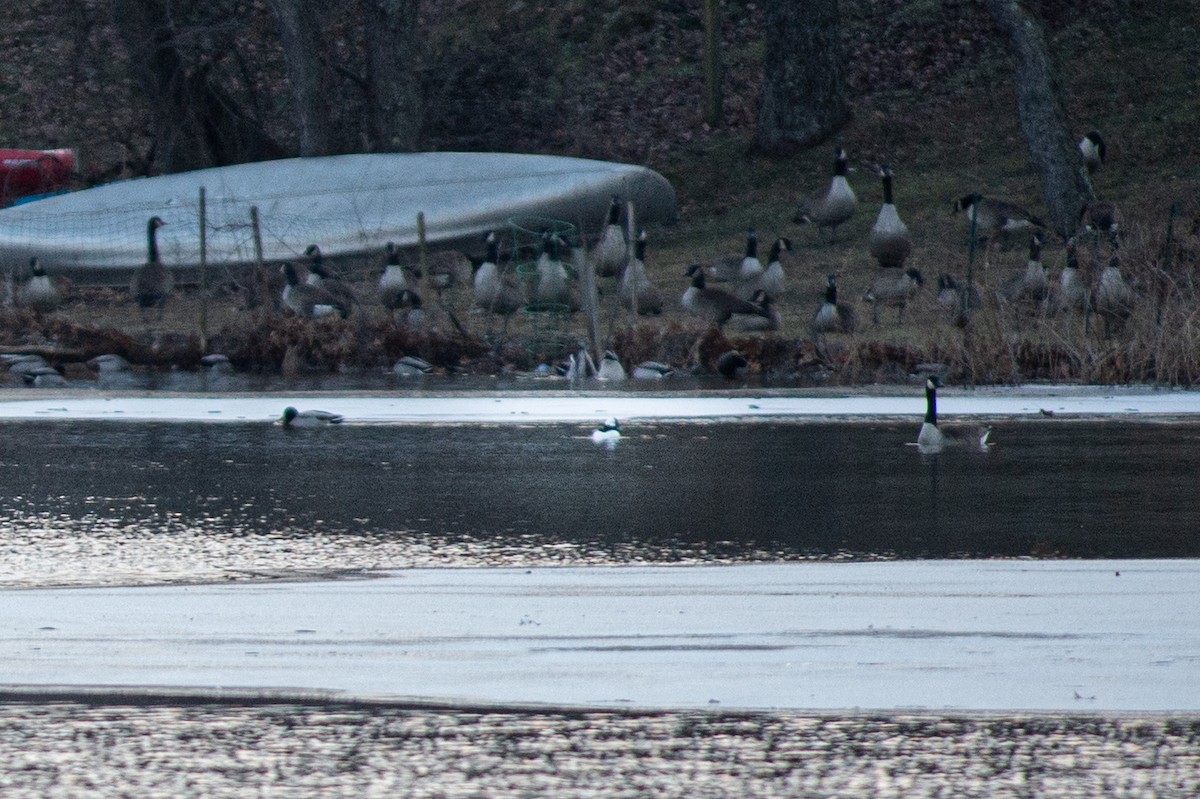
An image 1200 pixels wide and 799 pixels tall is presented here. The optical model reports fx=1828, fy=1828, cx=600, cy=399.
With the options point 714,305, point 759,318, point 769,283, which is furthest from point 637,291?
point 769,283

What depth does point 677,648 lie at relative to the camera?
5.53m

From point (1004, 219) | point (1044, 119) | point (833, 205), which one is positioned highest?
point (1044, 119)

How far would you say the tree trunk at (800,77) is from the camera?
27.3 metres

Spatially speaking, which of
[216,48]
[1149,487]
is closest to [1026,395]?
[1149,487]

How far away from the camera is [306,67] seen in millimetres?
25953

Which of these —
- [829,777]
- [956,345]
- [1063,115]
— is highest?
[1063,115]

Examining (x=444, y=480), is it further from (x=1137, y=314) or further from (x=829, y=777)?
(x=1137, y=314)

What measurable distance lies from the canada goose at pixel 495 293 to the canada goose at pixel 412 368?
1746 millimetres

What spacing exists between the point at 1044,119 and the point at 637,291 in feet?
25.0

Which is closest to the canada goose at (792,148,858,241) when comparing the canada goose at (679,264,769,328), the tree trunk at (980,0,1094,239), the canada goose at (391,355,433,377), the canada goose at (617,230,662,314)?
the tree trunk at (980,0,1094,239)

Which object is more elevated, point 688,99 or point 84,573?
point 688,99

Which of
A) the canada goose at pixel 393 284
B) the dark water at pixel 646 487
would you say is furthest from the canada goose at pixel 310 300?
the dark water at pixel 646 487

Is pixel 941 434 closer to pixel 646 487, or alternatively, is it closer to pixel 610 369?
pixel 646 487

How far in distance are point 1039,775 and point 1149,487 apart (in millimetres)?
4839
